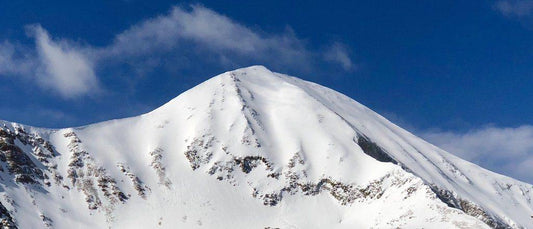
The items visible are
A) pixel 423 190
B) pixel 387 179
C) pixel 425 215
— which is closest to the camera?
pixel 425 215

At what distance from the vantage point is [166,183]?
156 meters

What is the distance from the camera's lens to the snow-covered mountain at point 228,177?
136m

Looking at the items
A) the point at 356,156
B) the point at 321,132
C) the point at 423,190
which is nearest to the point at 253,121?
the point at 321,132

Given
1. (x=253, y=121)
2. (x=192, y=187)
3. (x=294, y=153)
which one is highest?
(x=253, y=121)

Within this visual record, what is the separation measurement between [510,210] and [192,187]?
310ft

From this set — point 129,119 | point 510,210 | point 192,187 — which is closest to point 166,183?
point 192,187

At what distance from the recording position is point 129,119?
188 meters

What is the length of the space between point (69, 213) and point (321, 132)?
72.7m

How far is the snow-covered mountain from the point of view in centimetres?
13550

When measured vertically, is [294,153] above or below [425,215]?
above

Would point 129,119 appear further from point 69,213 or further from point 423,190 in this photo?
point 423,190

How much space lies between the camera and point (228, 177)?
161500 millimetres

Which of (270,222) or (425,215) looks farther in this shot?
(270,222)

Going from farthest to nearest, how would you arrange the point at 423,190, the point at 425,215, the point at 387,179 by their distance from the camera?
the point at 387,179, the point at 423,190, the point at 425,215
